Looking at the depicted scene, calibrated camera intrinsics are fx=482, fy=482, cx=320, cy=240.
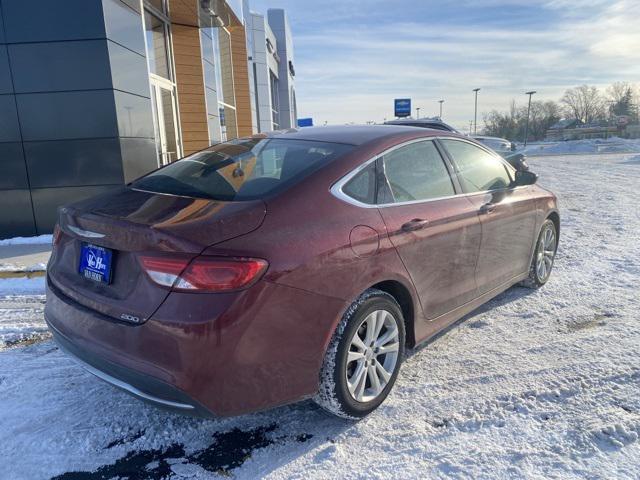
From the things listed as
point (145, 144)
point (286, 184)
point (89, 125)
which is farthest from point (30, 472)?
point (145, 144)

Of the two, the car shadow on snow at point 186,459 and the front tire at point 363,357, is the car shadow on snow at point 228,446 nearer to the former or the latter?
the car shadow on snow at point 186,459

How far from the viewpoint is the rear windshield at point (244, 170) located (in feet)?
8.46

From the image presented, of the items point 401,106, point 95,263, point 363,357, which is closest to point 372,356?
point 363,357

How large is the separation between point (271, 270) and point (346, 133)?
4.77ft

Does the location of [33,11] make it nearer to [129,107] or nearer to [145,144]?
[129,107]

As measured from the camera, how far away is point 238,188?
8.51ft

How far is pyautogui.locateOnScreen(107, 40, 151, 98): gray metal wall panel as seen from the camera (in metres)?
7.25

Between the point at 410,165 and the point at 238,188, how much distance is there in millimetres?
1226

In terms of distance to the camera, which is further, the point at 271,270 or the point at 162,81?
the point at 162,81

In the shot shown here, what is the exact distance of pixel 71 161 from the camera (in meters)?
7.34

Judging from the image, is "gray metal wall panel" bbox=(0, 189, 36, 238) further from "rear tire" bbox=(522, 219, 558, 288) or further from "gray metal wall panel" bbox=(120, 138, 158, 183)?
"rear tire" bbox=(522, 219, 558, 288)

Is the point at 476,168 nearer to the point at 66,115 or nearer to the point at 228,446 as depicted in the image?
the point at 228,446

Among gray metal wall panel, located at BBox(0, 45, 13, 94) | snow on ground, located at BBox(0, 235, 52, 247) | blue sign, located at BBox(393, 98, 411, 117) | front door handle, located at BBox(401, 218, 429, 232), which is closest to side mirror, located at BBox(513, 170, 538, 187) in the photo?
front door handle, located at BBox(401, 218, 429, 232)

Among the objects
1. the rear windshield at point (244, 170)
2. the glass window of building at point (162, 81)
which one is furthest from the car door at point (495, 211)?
the glass window of building at point (162, 81)
